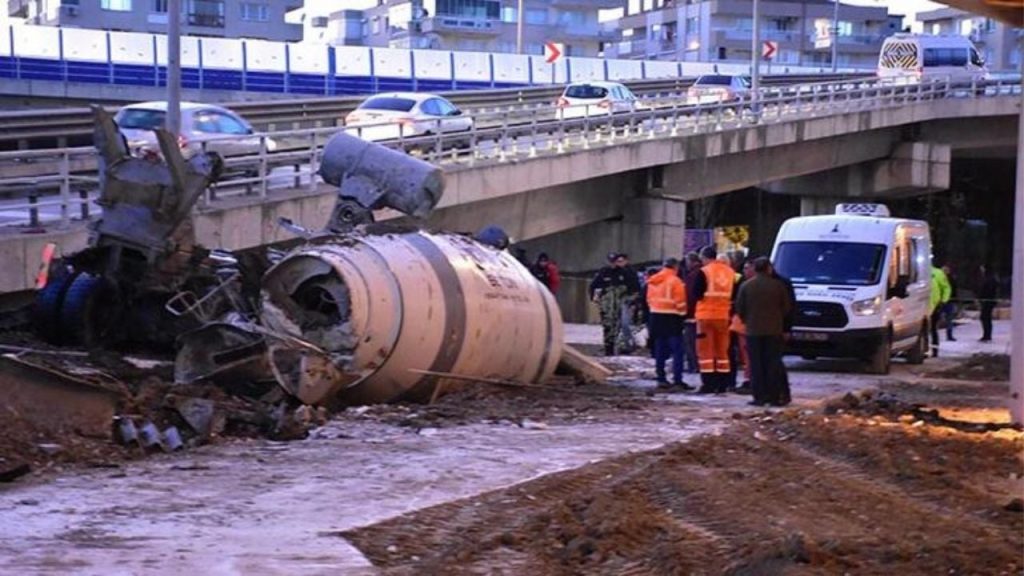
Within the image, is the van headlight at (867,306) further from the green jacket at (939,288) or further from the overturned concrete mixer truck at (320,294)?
the overturned concrete mixer truck at (320,294)

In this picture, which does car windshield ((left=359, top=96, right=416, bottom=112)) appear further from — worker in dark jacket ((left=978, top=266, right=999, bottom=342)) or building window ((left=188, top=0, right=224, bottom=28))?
building window ((left=188, top=0, right=224, bottom=28))

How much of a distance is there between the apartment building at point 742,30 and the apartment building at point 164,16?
3220 cm

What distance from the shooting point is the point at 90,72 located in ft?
205

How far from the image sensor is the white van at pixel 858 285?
2397 cm

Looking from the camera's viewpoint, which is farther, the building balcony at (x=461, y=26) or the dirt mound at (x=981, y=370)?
the building balcony at (x=461, y=26)

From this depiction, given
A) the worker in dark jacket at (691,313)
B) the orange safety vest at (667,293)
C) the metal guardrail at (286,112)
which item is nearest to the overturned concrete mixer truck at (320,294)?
the orange safety vest at (667,293)

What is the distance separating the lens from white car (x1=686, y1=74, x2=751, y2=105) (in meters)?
47.6

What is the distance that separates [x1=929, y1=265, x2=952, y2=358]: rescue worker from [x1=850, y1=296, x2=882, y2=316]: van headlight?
4227 mm

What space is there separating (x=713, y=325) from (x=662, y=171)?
23031 millimetres

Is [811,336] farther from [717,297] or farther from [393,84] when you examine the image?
[393,84]

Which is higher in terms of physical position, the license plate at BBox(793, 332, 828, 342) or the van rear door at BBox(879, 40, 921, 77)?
the van rear door at BBox(879, 40, 921, 77)

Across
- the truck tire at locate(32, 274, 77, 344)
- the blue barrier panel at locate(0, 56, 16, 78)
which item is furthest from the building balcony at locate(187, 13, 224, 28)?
the truck tire at locate(32, 274, 77, 344)

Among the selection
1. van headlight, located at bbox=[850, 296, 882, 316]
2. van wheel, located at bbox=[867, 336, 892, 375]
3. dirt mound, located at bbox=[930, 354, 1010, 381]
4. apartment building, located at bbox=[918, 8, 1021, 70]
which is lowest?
dirt mound, located at bbox=[930, 354, 1010, 381]

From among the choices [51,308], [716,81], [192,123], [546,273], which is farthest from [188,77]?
[51,308]
